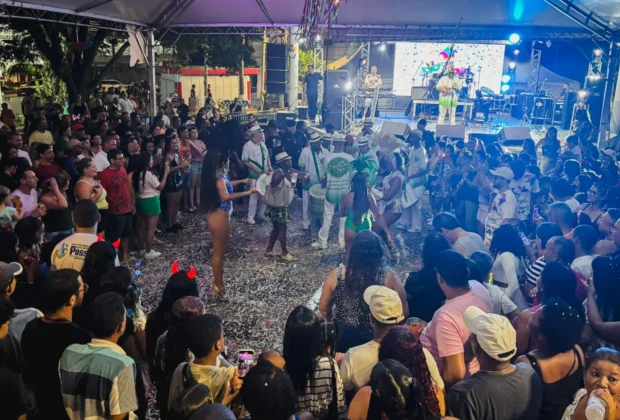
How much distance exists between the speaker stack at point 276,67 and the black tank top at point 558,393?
801 inches

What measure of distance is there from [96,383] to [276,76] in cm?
2074

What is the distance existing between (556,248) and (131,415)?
3293 mm

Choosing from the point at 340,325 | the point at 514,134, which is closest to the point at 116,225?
the point at 340,325

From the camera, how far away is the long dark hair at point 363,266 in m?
3.53

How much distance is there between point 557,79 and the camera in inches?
869

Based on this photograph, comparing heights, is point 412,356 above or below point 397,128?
below

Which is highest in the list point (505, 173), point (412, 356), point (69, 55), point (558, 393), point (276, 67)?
point (276, 67)

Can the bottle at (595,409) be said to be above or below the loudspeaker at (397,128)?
below

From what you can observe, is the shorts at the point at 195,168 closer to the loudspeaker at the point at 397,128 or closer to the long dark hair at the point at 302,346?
the loudspeaker at the point at 397,128

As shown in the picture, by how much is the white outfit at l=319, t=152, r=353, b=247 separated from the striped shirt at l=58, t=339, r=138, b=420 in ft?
16.3

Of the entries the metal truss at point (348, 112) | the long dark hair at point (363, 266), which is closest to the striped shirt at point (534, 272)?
the long dark hair at point (363, 266)

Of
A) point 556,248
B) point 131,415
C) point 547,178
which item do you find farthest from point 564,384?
→ point 547,178

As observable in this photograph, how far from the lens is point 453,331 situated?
2.93m

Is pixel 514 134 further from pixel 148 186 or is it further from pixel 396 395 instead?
pixel 396 395
